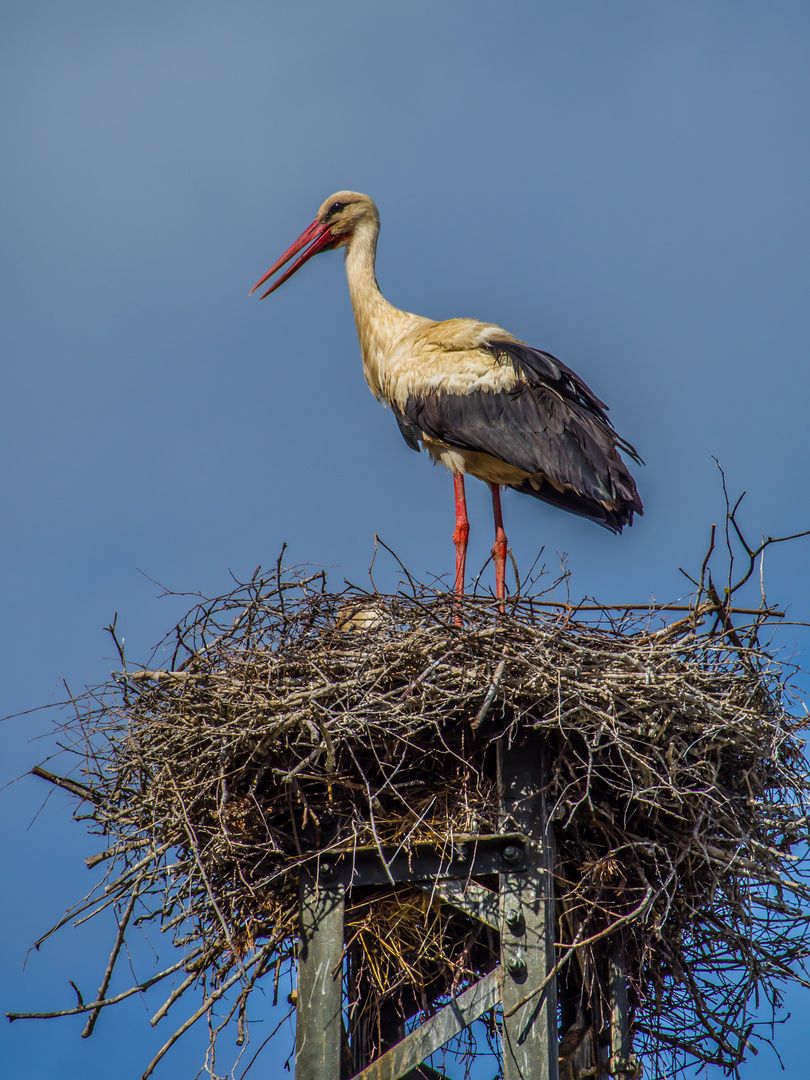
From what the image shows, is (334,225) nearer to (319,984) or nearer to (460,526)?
(460,526)

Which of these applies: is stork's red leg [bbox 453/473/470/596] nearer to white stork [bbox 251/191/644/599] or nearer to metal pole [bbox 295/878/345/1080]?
white stork [bbox 251/191/644/599]

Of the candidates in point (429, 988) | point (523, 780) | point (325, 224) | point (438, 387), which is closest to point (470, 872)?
point (523, 780)

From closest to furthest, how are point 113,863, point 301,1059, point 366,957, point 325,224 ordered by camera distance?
point 301,1059
point 366,957
point 113,863
point 325,224

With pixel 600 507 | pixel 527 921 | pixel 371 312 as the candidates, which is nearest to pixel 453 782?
pixel 527 921

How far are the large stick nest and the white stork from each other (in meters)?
1.63

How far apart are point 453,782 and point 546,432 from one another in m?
2.51

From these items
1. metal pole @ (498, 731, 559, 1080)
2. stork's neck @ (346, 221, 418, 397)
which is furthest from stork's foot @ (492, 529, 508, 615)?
metal pole @ (498, 731, 559, 1080)

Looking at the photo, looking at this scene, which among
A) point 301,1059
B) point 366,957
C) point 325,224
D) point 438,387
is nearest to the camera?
point 301,1059

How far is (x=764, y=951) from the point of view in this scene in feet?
14.6

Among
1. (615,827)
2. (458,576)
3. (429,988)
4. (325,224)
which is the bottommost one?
(429,988)

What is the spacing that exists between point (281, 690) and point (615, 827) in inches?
51.9

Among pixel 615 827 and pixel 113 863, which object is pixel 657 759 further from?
pixel 113 863

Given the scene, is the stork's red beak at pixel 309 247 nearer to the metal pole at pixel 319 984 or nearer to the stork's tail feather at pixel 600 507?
the stork's tail feather at pixel 600 507

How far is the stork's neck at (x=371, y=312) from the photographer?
7219 mm
